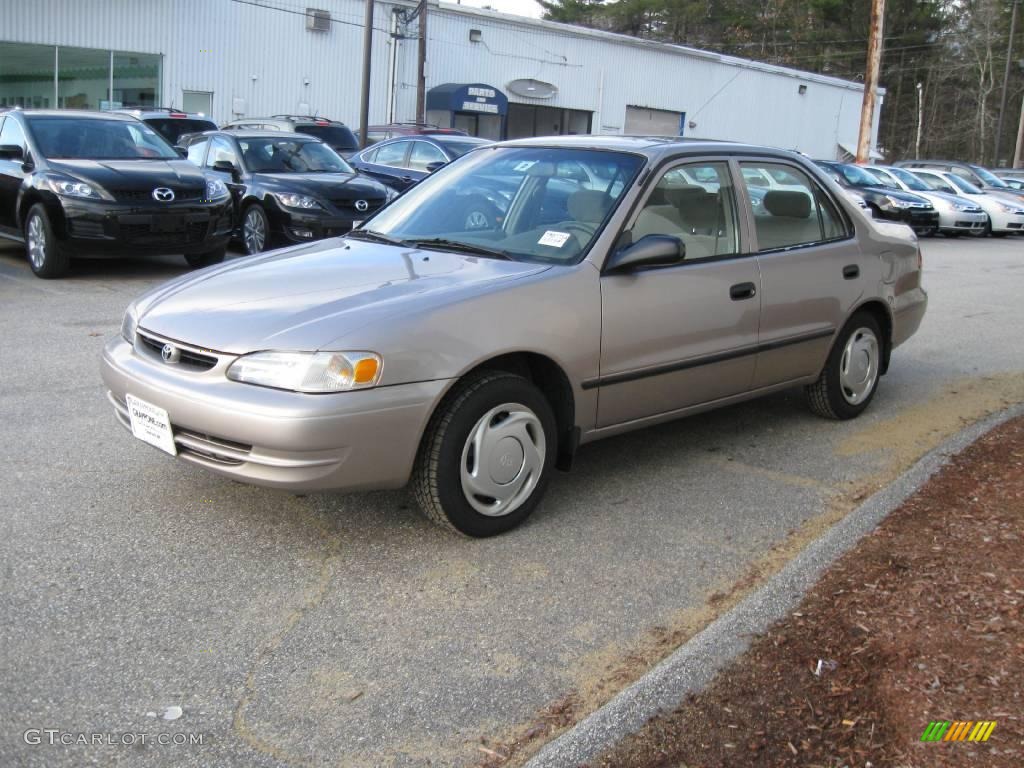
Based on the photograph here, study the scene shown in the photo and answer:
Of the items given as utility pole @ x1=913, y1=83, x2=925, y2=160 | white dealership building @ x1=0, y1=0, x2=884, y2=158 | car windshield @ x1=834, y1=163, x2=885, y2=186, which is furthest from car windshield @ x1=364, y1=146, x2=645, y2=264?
utility pole @ x1=913, y1=83, x2=925, y2=160

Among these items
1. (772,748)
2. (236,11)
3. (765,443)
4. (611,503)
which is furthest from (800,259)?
(236,11)

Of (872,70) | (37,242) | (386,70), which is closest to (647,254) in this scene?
(37,242)

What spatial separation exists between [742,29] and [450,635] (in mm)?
68275

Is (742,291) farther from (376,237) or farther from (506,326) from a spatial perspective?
(376,237)

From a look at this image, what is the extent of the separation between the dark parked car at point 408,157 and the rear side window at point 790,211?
9834mm

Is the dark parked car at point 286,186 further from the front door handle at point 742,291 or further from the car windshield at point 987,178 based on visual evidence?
the car windshield at point 987,178

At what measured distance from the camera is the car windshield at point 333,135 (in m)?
18.6

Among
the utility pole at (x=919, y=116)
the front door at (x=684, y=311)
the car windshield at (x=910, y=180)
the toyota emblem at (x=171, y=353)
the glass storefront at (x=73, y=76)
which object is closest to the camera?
the toyota emblem at (x=171, y=353)

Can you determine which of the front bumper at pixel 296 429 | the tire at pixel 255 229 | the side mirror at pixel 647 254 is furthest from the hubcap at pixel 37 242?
the side mirror at pixel 647 254

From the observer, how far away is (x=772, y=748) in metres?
2.66

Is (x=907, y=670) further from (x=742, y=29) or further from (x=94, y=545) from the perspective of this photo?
(x=742, y=29)

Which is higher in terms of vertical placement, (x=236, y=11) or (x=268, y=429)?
(x=236, y=11)

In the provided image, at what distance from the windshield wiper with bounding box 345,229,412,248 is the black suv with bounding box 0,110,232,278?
5367mm

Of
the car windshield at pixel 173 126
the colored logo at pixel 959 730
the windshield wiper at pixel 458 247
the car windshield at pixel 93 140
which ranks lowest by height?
the colored logo at pixel 959 730
